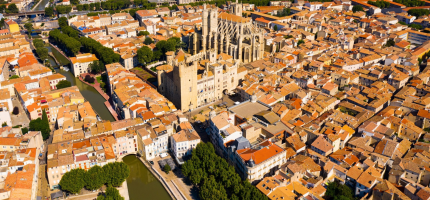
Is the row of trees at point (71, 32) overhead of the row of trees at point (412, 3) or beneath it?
beneath

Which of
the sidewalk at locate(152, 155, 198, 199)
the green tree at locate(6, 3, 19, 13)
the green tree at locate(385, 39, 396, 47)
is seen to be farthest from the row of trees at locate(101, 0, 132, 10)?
the sidewalk at locate(152, 155, 198, 199)

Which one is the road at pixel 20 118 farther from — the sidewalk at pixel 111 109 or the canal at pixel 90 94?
the sidewalk at pixel 111 109

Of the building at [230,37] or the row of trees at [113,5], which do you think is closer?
the building at [230,37]

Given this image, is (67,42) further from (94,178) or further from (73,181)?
(94,178)

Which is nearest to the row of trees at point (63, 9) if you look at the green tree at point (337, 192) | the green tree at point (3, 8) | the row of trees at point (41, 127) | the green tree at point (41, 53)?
the green tree at point (3, 8)

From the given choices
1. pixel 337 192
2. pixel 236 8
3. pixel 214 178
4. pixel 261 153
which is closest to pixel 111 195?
pixel 214 178

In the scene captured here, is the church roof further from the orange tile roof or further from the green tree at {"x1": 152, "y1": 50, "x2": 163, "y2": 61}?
the orange tile roof

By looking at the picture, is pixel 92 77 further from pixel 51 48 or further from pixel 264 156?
pixel 264 156
